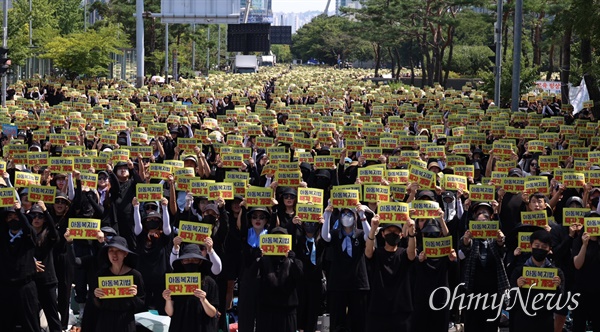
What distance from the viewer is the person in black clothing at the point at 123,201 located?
12148mm

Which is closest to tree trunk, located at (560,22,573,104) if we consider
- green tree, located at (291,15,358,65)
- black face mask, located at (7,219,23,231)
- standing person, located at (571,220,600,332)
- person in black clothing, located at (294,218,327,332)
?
standing person, located at (571,220,600,332)

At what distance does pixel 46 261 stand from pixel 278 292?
2357 millimetres

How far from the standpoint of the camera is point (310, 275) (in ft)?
34.3

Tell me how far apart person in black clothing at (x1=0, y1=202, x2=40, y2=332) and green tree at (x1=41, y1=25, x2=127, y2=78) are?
38705 millimetres

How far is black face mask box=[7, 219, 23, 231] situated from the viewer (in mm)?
9789

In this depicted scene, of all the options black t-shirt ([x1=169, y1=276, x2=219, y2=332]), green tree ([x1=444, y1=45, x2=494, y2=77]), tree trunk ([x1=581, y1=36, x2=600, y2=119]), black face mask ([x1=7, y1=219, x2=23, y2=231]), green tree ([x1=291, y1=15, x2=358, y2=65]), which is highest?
green tree ([x1=291, y1=15, x2=358, y2=65])

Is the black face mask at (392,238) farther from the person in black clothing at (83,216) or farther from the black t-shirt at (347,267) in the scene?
the person in black clothing at (83,216)

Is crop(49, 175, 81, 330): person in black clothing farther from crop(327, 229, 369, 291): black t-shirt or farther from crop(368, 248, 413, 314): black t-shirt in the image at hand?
crop(368, 248, 413, 314): black t-shirt

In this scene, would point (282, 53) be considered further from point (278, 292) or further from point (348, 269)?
point (278, 292)

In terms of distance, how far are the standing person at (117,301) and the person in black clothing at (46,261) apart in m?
1.53

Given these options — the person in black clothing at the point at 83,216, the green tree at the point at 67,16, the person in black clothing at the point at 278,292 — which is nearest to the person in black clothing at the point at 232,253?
the person in black clothing at the point at 83,216

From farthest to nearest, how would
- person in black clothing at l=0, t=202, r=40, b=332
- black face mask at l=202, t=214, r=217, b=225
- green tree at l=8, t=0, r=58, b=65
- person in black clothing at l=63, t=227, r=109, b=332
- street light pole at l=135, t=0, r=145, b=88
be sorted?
street light pole at l=135, t=0, r=145, b=88 < green tree at l=8, t=0, r=58, b=65 < black face mask at l=202, t=214, r=217, b=225 < person in black clothing at l=0, t=202, r=40, b=332 < person in black clothing at l=63, t=227, r=109, b=332

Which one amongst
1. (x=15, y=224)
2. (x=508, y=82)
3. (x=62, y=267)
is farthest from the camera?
(x=508, y=82)

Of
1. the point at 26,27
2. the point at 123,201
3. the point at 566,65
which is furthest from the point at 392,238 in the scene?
the point at 26,27
